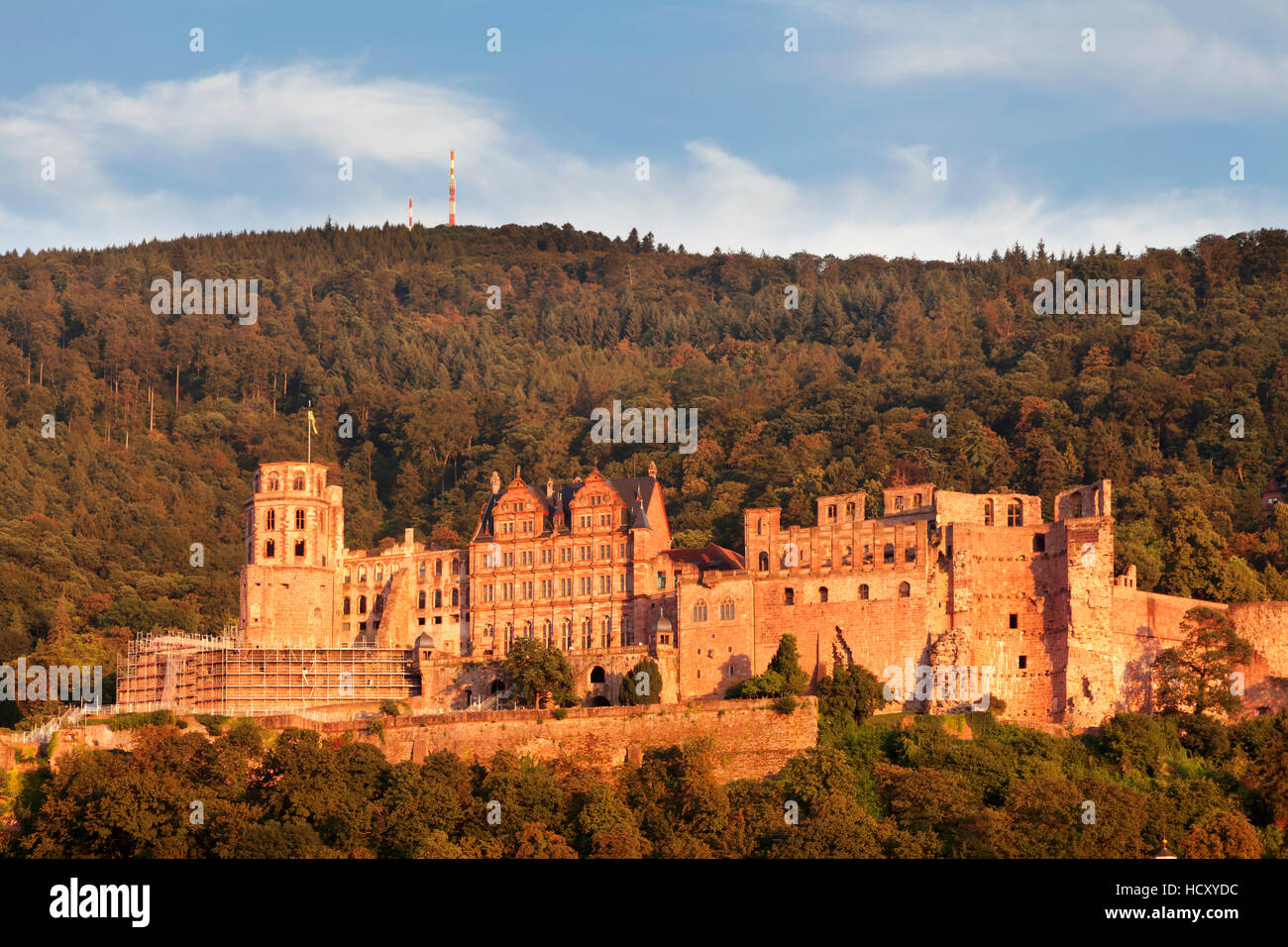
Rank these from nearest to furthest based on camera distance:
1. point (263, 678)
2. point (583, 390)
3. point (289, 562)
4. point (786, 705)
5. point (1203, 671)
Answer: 1. point (786, 705)
2. point (1203, 671)
3. point (263, 678)
4. point (289, 562)
5. point (583, 390)

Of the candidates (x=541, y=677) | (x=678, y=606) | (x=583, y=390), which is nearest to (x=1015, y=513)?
(x=678, y=606)

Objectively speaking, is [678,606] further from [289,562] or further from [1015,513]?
[289,562]

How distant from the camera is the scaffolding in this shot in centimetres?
8638

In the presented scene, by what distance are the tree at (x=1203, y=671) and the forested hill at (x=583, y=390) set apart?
30.0 ft

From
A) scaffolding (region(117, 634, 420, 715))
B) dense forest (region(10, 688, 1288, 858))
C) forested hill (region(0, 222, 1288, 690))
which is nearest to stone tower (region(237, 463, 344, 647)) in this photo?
scaffolding (region(117, 634, 420, 715))

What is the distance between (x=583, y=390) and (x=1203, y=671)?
73.5m

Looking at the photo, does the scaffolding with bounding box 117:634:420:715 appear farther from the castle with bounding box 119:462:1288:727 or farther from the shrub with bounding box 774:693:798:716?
the shrub with bounding box 774:693:798:716

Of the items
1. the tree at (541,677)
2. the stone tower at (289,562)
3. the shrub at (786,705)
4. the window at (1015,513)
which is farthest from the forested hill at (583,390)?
the tree at (541,677)

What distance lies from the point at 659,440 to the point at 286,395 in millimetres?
33487

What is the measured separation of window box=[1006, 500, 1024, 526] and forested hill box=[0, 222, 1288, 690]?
844 centimetres

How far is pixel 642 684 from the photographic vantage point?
82.1m

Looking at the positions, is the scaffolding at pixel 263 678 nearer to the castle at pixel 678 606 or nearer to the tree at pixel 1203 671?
the castle at pixel 678 606
